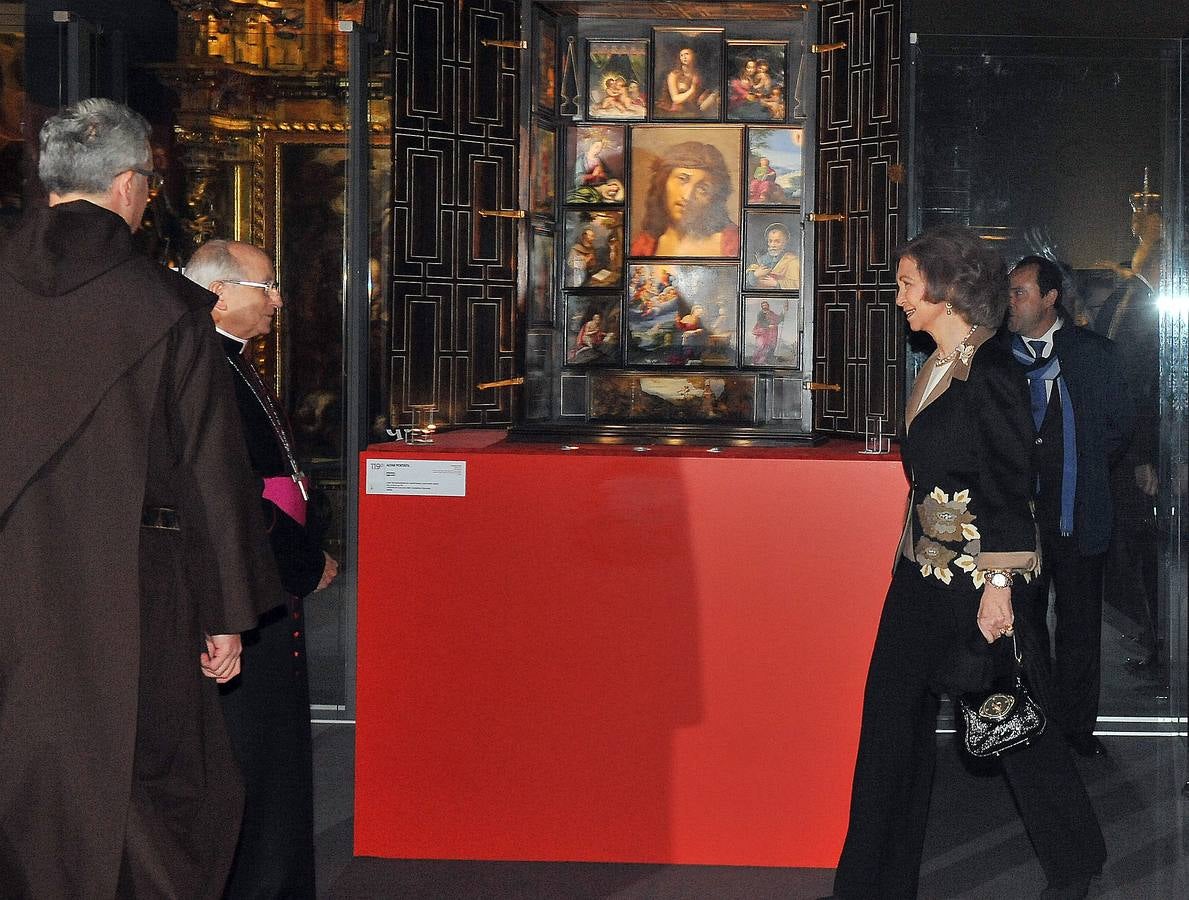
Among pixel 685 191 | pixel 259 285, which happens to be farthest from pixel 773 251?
pixel 259 285

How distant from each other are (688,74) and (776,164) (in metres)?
0.45

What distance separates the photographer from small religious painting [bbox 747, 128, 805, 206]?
5094mm

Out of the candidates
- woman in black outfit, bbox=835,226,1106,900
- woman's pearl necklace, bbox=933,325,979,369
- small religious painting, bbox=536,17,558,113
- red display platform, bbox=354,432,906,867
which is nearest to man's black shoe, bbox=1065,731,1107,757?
red display platform, bbox=354,432,906,867

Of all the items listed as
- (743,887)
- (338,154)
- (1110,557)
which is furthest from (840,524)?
(338,154)

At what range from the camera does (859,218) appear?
4754 mm

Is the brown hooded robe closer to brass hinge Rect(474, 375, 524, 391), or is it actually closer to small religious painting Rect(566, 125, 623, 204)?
brass hinge Rect(474, 375, 524, 391)

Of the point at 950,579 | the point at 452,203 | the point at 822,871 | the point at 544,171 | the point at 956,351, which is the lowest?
the point at 822,871

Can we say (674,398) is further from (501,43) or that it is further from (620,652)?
(501,43)

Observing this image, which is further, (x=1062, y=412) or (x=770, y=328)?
(x=1062, y=412)

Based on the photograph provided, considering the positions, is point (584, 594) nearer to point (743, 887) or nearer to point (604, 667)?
point (604, 667)

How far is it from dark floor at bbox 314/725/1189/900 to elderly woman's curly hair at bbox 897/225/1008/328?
165 centimetres

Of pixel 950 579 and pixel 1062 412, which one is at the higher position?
pixel 1062 412

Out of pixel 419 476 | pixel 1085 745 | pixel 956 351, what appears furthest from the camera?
pixel 1085 745

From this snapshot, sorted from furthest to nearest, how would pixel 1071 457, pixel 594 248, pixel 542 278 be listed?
pixel 1071 457, pixel 594 248, pixel 542 278
